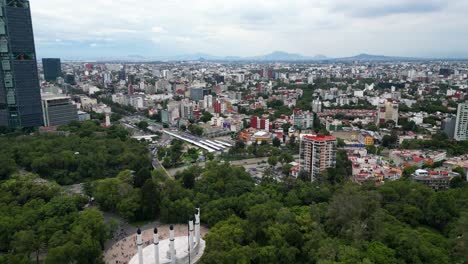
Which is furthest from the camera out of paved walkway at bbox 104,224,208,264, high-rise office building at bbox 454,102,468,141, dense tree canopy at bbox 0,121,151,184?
high-rise office building at bbox 454,102,468,141

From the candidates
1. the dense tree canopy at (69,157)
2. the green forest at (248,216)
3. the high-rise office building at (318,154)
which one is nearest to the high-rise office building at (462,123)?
the high-rise office building at (318,154)

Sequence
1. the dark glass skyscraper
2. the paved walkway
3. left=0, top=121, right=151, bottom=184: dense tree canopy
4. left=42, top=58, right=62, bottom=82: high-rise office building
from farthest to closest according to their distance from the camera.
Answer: left=42, top=58, right=62, bottom=82: high-rise office building → the dark glass skyscraper → left=0, top=121, right=151, bottom=184: dense tree canopy → the paved walkway

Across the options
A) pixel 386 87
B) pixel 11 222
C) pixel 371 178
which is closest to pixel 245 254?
pixel 11 222

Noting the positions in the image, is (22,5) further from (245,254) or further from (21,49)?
(245,254)

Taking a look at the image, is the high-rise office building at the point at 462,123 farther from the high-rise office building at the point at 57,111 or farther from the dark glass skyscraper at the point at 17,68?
the dark glass skyscraper at the point at 17,68

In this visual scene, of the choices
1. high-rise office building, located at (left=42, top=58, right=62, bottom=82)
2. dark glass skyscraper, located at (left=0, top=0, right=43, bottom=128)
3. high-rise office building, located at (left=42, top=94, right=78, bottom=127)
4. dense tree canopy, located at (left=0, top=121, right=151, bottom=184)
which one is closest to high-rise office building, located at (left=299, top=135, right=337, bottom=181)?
dense tree canopy, located at (left=0, top=121, right=151, bottom=184)

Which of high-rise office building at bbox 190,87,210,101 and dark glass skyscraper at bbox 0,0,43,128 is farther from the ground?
dark glass skyscraper at bbox 0,0,43,128

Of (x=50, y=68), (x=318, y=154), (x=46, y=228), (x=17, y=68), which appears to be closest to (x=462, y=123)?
(x=318, y=154)

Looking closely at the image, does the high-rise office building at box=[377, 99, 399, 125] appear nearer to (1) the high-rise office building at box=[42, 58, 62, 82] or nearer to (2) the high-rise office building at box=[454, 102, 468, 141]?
(2) the high-rise office building at box=[454, 102, 468, 141]
